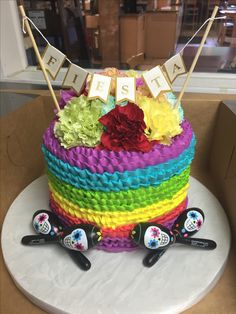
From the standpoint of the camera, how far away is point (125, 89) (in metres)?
0.55

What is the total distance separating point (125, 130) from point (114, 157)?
0.05m

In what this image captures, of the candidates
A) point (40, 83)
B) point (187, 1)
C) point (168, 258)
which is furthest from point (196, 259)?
point (187, 1)

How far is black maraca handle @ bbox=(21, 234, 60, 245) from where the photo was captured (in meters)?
0.61

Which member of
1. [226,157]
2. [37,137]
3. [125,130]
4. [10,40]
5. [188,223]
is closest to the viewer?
[125,130]

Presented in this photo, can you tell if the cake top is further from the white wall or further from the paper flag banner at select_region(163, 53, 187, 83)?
the white wall

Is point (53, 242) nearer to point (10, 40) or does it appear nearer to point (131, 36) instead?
point (10, 40)

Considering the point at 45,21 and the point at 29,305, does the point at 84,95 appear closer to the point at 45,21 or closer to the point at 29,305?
the point at 29,305

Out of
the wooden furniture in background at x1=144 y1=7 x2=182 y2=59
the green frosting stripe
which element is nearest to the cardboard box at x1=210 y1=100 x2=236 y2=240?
the green frosting stripe

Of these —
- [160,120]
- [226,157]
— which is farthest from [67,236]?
[226,157]

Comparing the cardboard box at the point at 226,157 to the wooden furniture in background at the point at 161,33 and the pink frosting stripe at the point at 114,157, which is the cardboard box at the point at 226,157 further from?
the wooden furniture in background at the point at 161,33

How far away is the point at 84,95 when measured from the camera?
0.59m

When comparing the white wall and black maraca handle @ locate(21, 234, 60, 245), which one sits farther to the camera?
the white wall

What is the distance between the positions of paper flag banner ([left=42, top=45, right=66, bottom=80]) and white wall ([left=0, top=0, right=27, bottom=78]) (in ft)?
1.98

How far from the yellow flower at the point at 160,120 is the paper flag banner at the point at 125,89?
0.02 meters
